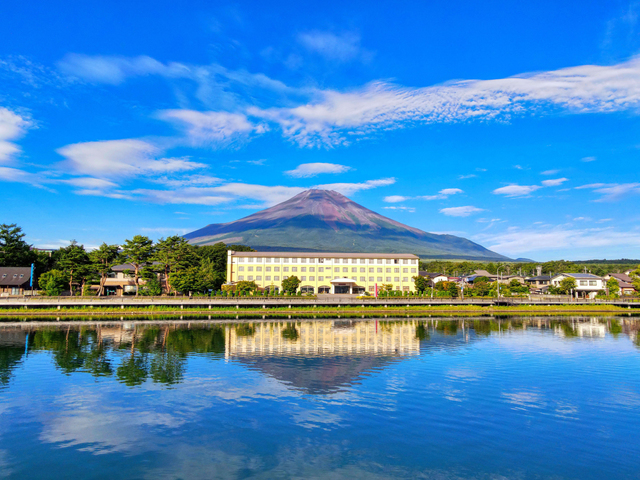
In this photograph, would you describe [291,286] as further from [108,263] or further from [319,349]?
[319,349]

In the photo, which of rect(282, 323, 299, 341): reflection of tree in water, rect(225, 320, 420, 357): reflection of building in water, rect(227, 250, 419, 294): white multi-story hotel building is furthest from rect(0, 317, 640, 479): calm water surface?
rect(227, 250, 419, 294): white multi-story hotel building

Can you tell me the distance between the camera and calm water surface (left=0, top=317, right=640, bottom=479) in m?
12.9

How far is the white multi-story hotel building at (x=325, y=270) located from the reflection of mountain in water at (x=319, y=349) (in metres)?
34.3

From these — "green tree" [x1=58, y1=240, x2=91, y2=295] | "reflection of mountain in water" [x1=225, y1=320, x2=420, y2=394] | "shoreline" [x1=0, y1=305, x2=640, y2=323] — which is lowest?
"reflection of mountain in water" [x1=225, y1=320, x2=420, y2=394]

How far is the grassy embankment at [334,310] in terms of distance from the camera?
54062 mm

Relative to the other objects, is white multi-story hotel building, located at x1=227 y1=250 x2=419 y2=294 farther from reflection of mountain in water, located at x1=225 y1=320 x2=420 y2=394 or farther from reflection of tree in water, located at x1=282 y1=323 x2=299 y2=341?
reflection of tree in water, located at x1=282 y1=323 x2=299 y2=341

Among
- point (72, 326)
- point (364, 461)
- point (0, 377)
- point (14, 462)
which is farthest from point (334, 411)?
point (72, 326)

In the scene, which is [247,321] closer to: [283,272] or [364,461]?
[283,272]

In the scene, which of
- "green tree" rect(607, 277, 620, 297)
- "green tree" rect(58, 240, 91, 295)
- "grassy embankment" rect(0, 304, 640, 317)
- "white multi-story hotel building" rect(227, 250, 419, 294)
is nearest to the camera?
"grassy embankment" rect(0, 304, 640, 317)

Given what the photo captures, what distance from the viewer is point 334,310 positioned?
193 feet

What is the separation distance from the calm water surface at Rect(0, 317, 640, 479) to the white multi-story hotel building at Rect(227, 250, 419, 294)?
4896 cm

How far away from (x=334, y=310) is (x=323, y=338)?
69.4 ft

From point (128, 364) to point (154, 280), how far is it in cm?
4210

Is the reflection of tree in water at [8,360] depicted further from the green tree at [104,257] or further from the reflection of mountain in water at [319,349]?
the green tree at [104,257]
